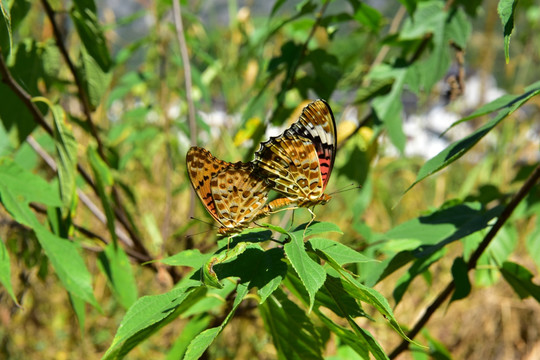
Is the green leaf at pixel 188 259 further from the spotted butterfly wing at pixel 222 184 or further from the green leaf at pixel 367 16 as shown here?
the green leaf at pixel 367 16

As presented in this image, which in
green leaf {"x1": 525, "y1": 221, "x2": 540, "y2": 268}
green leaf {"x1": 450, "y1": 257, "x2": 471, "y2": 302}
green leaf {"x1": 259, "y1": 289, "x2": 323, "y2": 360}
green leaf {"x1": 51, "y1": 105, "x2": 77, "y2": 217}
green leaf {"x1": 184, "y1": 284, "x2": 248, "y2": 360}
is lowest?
green leaf {"x1": 525, "y1": 221, "x2": 540, "y2": 268}

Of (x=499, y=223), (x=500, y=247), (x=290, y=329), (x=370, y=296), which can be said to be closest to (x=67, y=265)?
(x=290, y=329)

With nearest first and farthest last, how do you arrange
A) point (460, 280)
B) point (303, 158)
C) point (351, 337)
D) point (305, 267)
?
point (305, 267), point (351, 337), point (460, 280), point (303, 158)

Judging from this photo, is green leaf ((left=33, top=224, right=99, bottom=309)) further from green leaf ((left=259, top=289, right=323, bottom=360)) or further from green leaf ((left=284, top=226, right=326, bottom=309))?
green leaf ((left=284, top=226, right=326, bottom=309))

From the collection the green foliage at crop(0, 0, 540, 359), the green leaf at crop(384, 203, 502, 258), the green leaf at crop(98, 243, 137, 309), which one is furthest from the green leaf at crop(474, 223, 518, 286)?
the green leaf at crop(98, 243, 137, 309)

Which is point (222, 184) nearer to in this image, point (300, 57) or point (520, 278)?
point (300, 57)

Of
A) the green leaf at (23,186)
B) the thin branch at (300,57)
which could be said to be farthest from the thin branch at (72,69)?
the thin branch at (300,57)

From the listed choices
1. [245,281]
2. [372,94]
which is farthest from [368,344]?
[372,94]

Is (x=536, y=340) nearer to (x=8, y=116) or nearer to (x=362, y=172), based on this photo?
(x=362, y=172)
